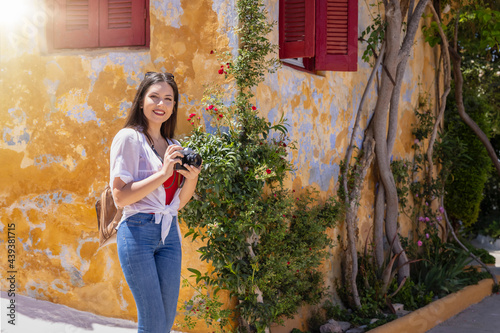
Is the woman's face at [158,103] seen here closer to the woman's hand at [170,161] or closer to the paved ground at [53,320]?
the woman's hand at [170,161]

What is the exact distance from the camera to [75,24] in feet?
15.7

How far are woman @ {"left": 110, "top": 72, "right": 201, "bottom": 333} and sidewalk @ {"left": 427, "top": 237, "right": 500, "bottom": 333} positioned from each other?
3789mm

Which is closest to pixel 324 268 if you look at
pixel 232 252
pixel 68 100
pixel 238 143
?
pixel 232 252

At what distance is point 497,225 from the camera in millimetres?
10695

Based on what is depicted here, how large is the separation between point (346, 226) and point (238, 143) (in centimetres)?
213

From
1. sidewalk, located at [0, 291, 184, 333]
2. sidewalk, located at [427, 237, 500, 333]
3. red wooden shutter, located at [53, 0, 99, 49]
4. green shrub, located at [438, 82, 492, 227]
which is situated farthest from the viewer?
green shrub, located at [438, 82, 492, 227]

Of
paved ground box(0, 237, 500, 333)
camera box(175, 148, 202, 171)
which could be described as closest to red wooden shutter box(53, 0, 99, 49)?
paved ground box(0, 237, 500, 333)

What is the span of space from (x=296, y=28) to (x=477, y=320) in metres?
3.86

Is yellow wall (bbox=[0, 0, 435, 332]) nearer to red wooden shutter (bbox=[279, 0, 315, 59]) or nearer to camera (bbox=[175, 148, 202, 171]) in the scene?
red wooden shutter (bbox=[279, 0, 315, 59])

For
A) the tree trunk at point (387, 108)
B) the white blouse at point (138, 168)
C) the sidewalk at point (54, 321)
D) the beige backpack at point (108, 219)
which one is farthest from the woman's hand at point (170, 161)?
the tree trunk at point (387, 108)

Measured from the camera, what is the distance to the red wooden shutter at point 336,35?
15.7 ft

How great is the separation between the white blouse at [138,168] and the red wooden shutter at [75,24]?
238 centimetres

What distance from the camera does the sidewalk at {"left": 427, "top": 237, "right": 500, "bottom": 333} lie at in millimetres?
5518

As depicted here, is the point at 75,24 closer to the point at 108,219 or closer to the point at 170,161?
the point at 108,219
